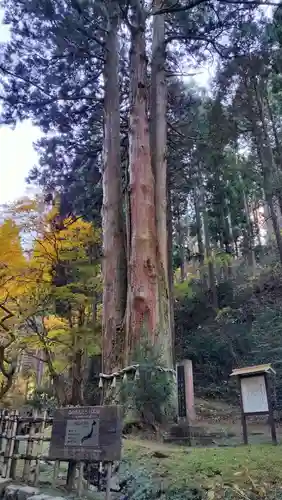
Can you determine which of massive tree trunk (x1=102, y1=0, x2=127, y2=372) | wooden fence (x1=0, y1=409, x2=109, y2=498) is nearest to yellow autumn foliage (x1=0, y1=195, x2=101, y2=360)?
massive tree trunk (x1=102, y1=0, x2=127, y2=372)

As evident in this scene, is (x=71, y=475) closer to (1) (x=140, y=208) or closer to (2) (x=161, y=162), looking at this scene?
(1) (x=140, y=208)

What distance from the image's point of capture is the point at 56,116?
1047cm

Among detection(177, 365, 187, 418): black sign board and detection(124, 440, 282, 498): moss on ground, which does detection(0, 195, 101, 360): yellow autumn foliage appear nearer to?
detection(177, 365, 187, 418): black sign board

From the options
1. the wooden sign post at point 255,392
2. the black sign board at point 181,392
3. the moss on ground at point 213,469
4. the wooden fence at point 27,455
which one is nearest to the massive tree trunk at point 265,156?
the black sign board at point 181,392

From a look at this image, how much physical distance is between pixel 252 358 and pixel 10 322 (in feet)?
27.1

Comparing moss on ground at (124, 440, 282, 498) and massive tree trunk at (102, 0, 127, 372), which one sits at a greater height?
massive tree trunk at (102, 0, 127, 372)

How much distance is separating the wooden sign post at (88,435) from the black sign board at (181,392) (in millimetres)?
4233

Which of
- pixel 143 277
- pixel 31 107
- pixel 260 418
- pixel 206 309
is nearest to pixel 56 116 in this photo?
pixel 31 107

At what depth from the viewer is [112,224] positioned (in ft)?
27.7

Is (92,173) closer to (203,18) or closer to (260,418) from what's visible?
(203,18)

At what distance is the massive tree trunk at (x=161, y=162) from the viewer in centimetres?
739

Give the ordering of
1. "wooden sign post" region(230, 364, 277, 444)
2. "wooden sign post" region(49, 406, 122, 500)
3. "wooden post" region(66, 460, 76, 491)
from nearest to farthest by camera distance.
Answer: "wooden sign post" region(49, 406, 122, 500)
"wooden post" region(66, 460, 76, 491)
"wooden sign post" region(230, 364, 277, 444)

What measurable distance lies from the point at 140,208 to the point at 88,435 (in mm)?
4687

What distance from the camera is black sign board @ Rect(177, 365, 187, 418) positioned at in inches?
319
